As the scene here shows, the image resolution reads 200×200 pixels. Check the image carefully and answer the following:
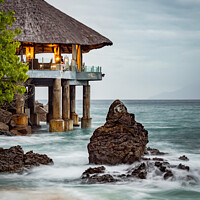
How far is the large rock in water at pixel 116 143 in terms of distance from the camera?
48.4 ft

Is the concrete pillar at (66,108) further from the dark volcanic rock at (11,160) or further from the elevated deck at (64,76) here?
the dark volcanic rock at (11,160)

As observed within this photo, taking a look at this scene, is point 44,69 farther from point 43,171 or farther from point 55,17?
point 43,171

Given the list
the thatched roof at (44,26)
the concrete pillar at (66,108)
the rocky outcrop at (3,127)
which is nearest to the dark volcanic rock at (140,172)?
the rocky outcrop at (3,127)

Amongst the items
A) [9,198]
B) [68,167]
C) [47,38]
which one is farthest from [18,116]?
[9,198]

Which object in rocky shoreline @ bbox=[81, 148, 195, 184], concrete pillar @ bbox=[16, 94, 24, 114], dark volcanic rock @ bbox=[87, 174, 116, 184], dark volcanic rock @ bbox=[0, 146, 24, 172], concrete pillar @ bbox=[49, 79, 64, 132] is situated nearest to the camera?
dark volcanic rock @ bbox=[87, 174, 116, 184]

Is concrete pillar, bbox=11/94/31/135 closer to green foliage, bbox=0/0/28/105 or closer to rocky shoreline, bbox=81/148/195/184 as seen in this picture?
rocky shoreline, bbox=81/148/195/184

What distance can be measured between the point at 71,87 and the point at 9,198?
78.3 ft

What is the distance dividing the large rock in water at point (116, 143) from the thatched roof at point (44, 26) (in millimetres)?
13049

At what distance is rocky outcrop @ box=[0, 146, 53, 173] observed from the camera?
14.3 meters

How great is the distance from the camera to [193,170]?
14.3m

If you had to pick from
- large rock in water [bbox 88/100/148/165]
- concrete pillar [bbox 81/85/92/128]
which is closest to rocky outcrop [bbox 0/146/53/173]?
large rock in water [bbox 88/100/148/165]

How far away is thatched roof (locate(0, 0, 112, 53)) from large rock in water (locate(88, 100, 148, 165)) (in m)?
13.0

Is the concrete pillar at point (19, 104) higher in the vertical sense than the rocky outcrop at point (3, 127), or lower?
higher

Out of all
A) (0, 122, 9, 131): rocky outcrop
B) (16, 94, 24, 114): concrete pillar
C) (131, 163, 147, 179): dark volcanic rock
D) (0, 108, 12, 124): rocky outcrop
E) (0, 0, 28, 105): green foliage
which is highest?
(0, 0, 28, 105): green foliage
